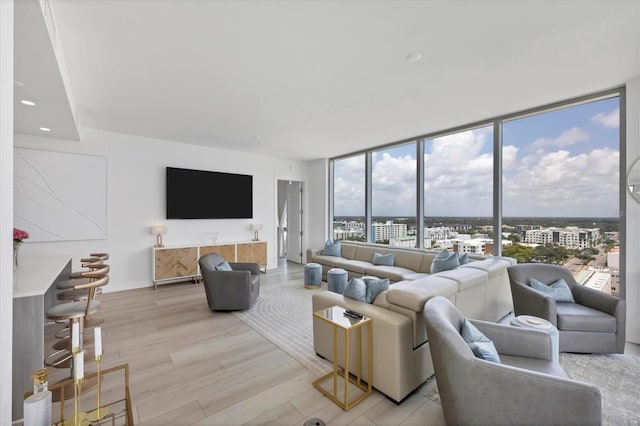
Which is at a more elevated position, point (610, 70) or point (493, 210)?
point (610, 70)

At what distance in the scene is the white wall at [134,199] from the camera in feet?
15.1

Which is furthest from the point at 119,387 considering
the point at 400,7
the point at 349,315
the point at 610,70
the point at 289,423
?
the point at 610,70

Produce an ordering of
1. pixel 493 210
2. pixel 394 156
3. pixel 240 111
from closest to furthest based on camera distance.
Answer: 1. pixel 240 111
2. pixel 493 210
3. pixel 394 156

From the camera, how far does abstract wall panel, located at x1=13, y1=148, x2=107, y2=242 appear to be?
13.7ft

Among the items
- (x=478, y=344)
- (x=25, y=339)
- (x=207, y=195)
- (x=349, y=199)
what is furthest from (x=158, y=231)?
(x=478, y=344)

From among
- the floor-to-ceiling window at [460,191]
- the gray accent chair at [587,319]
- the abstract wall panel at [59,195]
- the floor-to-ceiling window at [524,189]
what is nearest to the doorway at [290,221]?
the floor-to-ceiling window at [524,189]

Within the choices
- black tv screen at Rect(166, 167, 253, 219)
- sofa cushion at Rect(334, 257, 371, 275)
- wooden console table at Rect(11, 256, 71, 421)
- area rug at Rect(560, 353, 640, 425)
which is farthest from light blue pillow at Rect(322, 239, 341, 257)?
wooden console table at Rect(11, 256, 71, 421)

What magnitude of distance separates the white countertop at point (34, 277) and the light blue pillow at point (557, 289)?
15.0ft

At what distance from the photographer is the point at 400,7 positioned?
1.94m

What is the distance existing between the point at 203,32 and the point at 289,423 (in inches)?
119

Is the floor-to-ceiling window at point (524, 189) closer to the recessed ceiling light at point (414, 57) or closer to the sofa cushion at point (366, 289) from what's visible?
the recessed ceiling light at point (414, 57)

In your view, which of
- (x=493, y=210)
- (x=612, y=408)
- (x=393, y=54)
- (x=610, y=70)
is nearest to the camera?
(x=612, y=408)

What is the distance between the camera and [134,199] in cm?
514

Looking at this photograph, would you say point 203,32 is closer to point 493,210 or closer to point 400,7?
point 400,7
